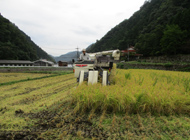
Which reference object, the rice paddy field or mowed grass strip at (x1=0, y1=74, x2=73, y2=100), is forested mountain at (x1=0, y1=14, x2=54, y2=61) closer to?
mowed grass strip at (x1=0, y1=74, x2=73, y2=100)

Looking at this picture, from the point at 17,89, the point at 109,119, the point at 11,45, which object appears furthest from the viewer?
the point at 11,45

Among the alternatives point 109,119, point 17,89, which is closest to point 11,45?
point 17,89

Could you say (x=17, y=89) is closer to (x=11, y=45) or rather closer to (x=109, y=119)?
(x=109, y=119)

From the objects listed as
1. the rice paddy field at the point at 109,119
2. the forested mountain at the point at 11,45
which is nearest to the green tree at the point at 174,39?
the rice paddy field at the point at 109,119

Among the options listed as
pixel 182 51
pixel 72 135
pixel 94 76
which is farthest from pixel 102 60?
pixel 182 51

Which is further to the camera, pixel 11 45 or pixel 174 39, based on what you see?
pixel 11 45

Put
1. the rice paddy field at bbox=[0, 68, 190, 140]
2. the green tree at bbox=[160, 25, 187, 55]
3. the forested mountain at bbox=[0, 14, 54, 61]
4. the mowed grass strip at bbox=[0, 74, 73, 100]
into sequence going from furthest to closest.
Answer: the forested mountain at bbox=[0, 14, 54, 61]
the green tree at bbox=[160, 25, 187, 55]
the mowed grass strip at bbox=[0, 74, 73, 100]
the rice paddy field at bbox=[0, 68, 190, 140]

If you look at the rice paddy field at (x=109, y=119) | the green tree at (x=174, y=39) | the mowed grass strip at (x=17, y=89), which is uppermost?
the green tree at (x=174, y=39)

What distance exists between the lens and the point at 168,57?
24.2 meters

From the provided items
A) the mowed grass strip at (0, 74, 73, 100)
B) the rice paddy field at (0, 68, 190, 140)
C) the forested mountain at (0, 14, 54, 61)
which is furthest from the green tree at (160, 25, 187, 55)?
the forested mountain at (0, 14, 54, 61)

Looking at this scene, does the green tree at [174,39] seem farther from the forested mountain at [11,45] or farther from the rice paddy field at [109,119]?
the forested mountain at [11,45]

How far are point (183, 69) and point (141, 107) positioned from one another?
16350 mm

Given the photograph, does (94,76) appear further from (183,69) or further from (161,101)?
(183,69)

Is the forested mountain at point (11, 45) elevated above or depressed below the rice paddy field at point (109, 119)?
above
